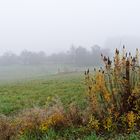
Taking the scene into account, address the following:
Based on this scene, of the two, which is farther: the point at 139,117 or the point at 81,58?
the point at 81,58

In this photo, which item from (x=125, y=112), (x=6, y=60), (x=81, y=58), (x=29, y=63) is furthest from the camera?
(x=6, y=60)

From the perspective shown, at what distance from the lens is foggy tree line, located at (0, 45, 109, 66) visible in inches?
3773

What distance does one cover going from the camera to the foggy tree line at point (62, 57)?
95.8m

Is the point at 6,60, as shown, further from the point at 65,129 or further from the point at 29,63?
the point at 65,129

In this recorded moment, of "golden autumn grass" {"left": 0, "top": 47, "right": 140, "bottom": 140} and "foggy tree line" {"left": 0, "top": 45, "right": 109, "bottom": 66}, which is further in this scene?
"foggy tree line" {"left": 0, "top": 45, "right": 109, "bottom": 66}

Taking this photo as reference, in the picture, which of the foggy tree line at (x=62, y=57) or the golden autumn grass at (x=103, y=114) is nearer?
the golden autumn grass at (x=103, y=114)

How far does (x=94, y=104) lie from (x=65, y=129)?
849 mm

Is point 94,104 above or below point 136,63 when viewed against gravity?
below

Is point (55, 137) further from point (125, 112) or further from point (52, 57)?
point (52, 57)

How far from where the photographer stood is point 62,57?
108 meters

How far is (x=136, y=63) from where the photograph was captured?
9.20m

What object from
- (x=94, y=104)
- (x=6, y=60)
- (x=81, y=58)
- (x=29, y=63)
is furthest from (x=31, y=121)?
(x=6, y=60)

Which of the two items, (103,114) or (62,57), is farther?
(62,57)

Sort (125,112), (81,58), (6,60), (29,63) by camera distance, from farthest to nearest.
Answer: (6,60) < (29,63) < (81,58) < (125,112)
